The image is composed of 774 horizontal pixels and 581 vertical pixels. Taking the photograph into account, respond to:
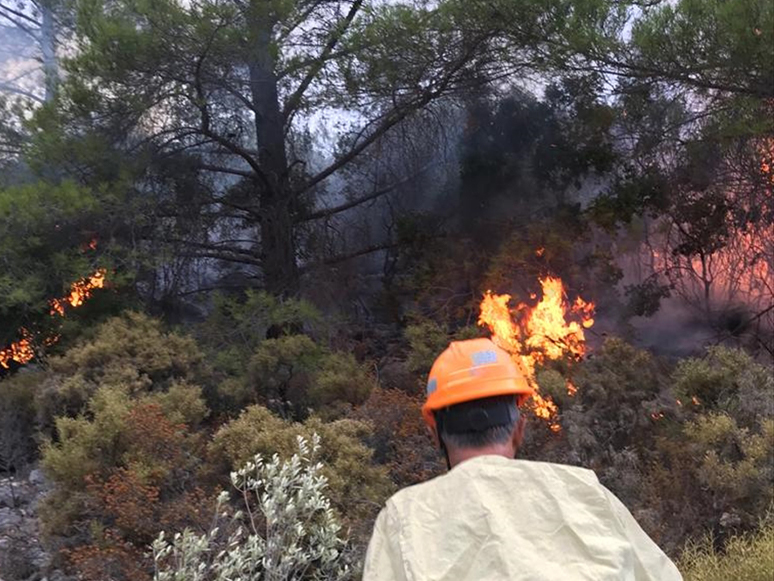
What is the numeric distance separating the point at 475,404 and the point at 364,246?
29.9 feet

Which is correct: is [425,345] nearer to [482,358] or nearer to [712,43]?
[712,43]

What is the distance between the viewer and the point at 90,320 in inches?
303

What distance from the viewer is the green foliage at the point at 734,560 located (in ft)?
13.0

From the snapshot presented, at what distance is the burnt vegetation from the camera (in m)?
4.86

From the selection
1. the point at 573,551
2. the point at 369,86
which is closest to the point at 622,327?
the point at 369,86

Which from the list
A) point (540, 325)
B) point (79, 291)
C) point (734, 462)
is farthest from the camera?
point (540, 325)

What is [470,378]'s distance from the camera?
2104 millimetres

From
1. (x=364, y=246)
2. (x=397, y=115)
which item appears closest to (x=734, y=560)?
(x=397, y=115)

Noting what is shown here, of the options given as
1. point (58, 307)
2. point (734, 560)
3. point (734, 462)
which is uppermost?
point (58, 307)

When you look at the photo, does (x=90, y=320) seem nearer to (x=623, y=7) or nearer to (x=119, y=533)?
(x=119, y=533)

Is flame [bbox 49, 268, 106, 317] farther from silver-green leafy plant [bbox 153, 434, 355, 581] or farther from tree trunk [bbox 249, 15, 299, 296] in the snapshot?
silver-green leafy plant [bbox 153, 434, 355, 581]

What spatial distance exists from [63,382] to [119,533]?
8.48 ft

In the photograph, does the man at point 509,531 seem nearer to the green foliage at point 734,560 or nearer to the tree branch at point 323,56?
the green foliage at point 734,560

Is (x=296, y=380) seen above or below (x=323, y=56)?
below
